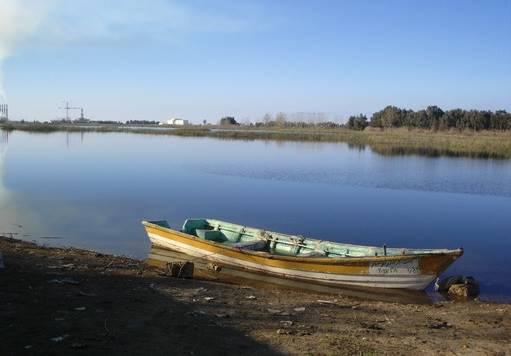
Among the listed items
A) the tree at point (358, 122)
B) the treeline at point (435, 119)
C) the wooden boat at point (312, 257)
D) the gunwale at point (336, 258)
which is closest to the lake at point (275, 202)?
the wooden boat at point (312, 257)

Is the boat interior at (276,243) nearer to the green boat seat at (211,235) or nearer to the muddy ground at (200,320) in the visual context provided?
the green boat seat at (211,235)

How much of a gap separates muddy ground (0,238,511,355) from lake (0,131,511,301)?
15.1 ft

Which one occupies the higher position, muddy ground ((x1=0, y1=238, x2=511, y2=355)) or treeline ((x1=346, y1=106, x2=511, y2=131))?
treeline ((x1=346, y1=106, x2=511, y2=131))

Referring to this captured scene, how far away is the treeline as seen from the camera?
108m

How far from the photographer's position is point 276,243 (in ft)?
52.9

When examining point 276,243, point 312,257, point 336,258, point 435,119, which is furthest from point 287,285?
point 435,119

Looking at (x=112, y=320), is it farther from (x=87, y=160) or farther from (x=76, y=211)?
(x=87, y=160)

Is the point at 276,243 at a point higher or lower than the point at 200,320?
lower

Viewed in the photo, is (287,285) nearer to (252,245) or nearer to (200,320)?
(252,245)

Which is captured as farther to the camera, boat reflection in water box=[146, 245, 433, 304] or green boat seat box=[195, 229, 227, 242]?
green boat seat box=[195, 229, 227, 242]

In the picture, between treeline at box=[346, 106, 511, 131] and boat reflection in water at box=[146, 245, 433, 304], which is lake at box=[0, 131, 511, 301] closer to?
boat reflection in water at box=[146, 245, 433, 304]

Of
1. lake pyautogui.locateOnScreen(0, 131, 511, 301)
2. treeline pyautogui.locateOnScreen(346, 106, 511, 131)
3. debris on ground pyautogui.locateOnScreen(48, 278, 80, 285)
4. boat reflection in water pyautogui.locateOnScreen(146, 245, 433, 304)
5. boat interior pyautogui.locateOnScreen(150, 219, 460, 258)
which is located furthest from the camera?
treeline pyautogui.locateOnScreen(346, 106, 511, 131)

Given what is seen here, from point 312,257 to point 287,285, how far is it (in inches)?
37.3

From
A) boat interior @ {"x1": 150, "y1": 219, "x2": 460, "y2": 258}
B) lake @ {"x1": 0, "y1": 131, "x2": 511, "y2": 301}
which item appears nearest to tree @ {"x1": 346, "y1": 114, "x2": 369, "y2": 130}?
lake @ {"x1": 0, "y1": 131, "x2": 511, "y2": 301}
